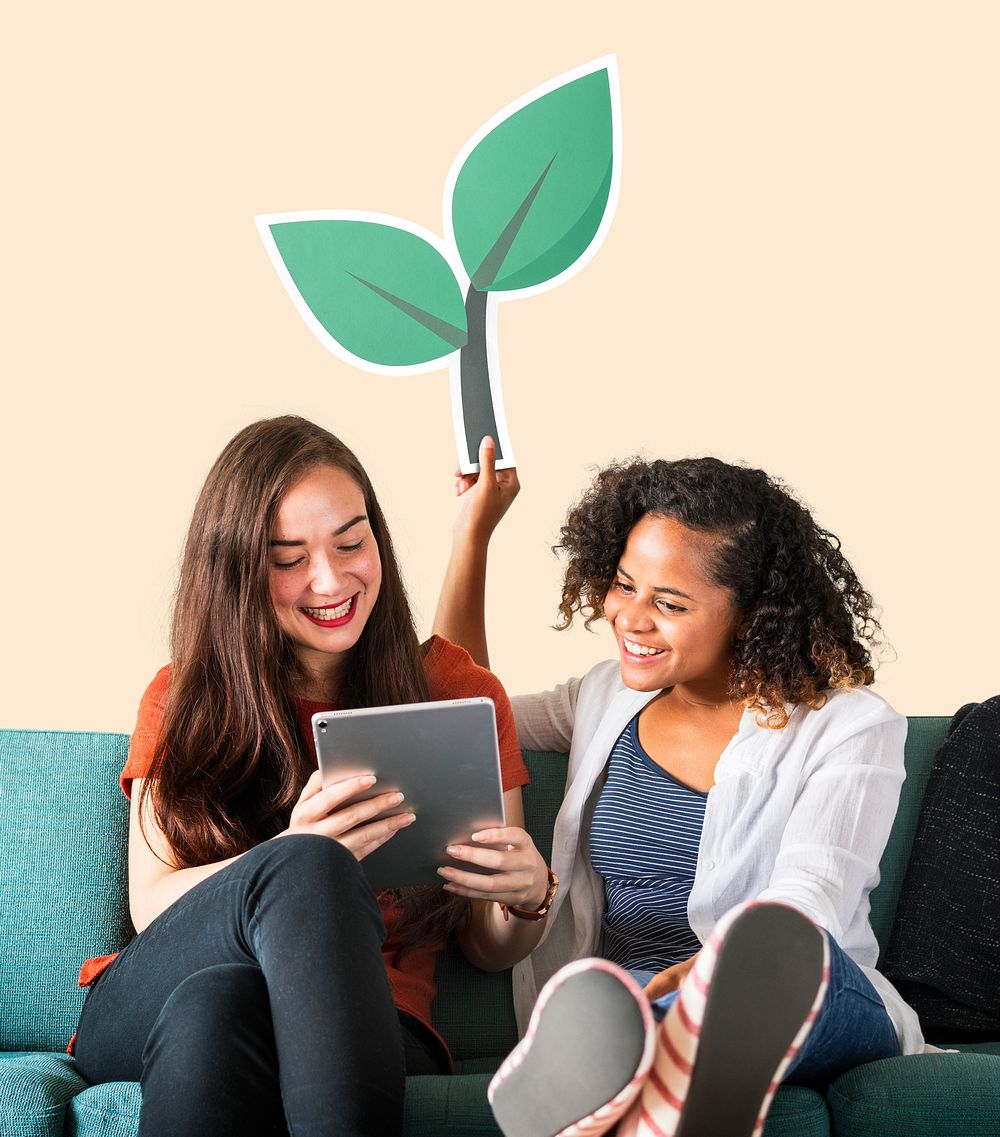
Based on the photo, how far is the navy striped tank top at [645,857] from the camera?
188 centimetres

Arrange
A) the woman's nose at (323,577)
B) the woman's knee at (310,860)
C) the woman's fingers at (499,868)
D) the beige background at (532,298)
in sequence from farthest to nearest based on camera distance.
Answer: the beige background at (532,298), the woman's nose at (323,577), the woman's fingers at (499,868), the woman's knee at (310,860)

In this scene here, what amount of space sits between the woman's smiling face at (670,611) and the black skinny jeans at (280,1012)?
65 cm

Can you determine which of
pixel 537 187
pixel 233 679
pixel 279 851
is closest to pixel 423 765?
pixel 279 851

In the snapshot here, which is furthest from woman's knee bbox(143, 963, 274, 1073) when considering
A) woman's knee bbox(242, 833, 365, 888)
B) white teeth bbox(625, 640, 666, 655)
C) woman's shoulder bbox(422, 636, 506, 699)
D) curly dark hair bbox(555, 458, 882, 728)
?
→ curly dark hair bbox(555, 458, 882, 728)

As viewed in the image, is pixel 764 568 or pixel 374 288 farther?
pixel 374 288

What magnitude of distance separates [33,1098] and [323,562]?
0.74 metres

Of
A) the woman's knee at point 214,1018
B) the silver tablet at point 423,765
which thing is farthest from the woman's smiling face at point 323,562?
the woman's knee at point 214,1018

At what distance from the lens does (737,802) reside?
1867 millimetres

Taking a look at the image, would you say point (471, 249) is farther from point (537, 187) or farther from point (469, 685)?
point (469, 685)

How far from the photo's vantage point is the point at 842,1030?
150cm

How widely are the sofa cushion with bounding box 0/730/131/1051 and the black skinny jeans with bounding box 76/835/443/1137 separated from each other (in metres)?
0.57

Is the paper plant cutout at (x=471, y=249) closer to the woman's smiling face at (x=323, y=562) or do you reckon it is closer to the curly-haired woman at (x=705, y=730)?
the curly-haired woman at (x=705, y=730)

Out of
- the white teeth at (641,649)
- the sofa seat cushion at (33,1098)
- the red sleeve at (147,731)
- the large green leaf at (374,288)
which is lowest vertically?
the sofa seat cushion at (33,1098)

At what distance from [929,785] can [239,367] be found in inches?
61.4
